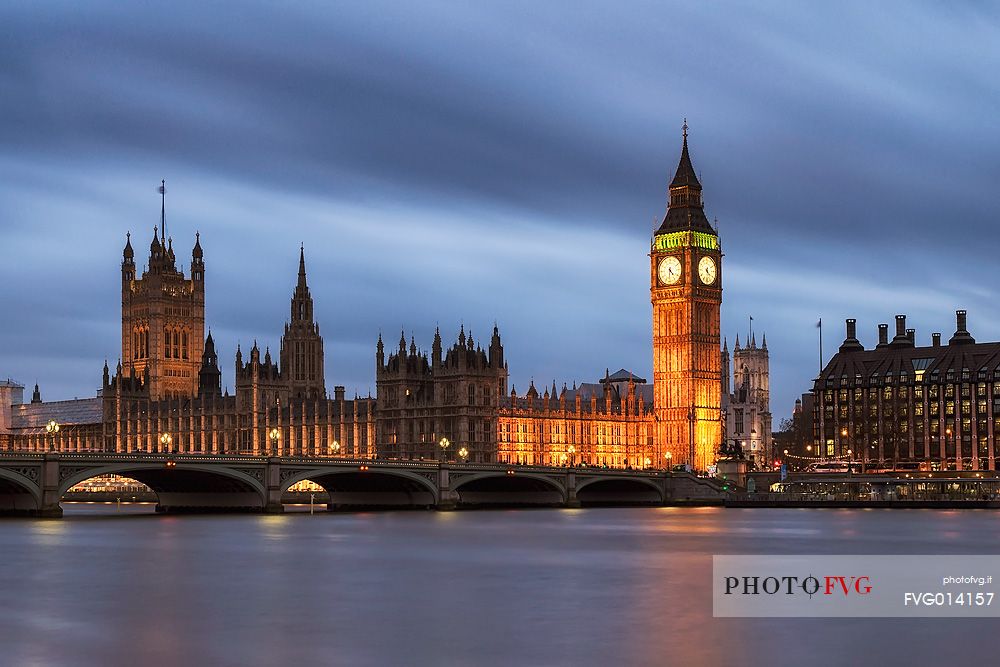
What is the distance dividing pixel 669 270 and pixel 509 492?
42.3 meters

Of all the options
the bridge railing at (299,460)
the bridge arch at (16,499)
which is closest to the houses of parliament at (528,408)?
the bridge railing at (299,460)

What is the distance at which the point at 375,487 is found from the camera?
12369 cm

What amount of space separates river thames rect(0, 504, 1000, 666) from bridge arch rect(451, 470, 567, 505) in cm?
4444

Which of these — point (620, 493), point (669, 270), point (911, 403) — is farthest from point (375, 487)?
point (911, 403)

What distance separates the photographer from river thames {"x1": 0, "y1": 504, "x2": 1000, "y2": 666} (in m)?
34.3

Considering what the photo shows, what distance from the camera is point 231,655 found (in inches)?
1346

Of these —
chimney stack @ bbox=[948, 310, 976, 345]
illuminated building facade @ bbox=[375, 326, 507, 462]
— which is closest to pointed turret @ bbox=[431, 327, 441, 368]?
illuminated building facade @ bbox=[375, 326, 507, 462]

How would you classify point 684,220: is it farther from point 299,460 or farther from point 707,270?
point 299,460

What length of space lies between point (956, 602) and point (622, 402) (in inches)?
4934

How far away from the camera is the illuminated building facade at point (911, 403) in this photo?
168 m

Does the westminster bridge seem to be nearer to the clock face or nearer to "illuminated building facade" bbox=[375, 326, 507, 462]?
"illuminated building facade" bbox=[375, 326, 507, 462]

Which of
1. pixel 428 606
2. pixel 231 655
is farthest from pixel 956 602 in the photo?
pixel 231 655

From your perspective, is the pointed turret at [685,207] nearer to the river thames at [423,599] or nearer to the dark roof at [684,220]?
the dark roof at [684,220]

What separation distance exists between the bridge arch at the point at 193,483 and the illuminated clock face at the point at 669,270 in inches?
2719
